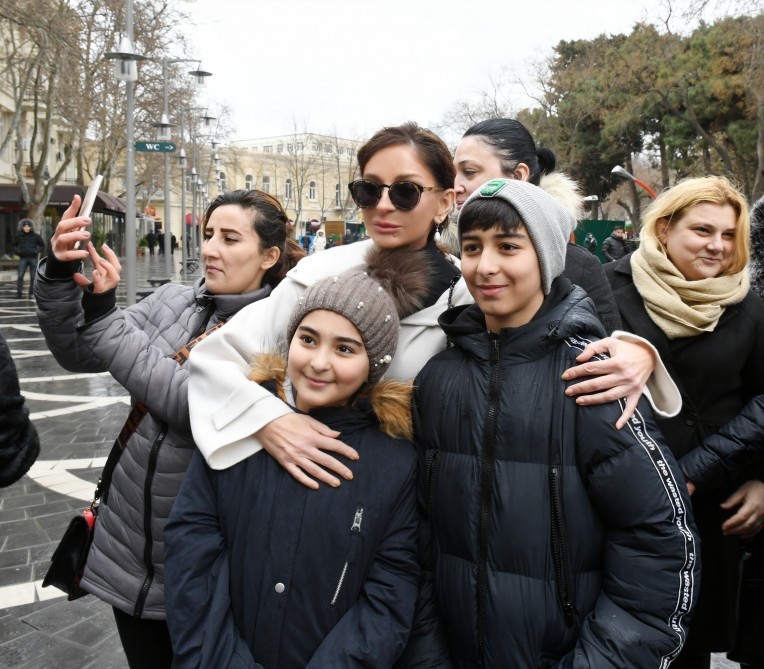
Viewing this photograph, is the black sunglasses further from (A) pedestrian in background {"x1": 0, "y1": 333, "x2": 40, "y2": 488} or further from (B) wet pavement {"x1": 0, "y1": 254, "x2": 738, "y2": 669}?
(B) wet pavement {"x1": 0, "y1": 254, "x2": 738, "y2": 669}

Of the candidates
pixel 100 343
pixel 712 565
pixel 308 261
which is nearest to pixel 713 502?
pixel 712 565

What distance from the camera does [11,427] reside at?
1540 mm

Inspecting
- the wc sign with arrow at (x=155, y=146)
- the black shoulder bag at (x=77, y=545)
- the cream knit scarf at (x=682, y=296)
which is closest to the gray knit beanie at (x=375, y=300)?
the black shoulder bag at (x=77, y=545)

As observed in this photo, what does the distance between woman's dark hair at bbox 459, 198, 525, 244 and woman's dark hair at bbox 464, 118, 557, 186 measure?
Answer: 105 centimetres

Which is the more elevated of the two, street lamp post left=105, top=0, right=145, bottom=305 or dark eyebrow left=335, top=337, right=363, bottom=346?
street lamp post left=105, top=0, right=145, bottom=305

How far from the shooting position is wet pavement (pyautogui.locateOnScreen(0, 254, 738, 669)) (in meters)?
3.13

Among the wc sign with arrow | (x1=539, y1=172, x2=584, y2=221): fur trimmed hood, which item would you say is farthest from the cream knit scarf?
the wc sign with arrow

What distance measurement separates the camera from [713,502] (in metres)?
2.36

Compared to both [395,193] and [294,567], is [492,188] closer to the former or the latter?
[395,193]

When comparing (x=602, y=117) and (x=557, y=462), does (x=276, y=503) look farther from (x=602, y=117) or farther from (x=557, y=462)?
(x=602, y=117)

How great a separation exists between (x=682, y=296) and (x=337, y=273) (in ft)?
4.25

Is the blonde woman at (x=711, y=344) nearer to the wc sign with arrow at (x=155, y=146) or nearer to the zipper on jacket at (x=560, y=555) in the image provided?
the zipper on jacket at (x=560, y=555)

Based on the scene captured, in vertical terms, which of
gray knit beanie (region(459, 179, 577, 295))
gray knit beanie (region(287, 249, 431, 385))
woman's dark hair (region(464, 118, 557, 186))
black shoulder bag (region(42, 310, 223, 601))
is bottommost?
black shoulder bag (region(42, 310, 223, 601))

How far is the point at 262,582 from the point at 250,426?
0.39 meters
